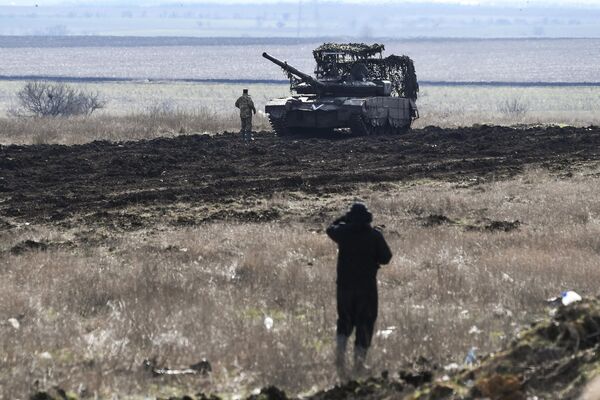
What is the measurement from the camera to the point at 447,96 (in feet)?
297

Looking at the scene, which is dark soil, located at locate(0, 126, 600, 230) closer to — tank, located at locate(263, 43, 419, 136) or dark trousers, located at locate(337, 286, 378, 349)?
tank, located at locate(263, 43, 419, 136)

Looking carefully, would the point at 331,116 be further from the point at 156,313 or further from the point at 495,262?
the point at 156,313

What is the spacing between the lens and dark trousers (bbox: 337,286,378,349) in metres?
10.7

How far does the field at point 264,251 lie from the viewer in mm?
10672

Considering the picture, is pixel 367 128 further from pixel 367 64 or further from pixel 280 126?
pixel 367 64

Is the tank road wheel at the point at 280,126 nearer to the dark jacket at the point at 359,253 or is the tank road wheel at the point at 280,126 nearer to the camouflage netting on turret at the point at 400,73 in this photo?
the camouflage netting on turret at the point at 400,73

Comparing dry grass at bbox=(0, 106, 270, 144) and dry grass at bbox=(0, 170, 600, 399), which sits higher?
dry grass at bbox=(0, 170, 600, 399)

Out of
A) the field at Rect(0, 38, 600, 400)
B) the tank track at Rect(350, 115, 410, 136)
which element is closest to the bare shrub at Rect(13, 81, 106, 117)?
the field at Rect(0, 38, 600, 400)

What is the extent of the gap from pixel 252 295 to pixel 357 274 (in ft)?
9.44

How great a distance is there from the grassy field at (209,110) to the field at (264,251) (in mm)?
525

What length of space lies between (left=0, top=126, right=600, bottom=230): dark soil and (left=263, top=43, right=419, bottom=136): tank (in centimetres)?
78

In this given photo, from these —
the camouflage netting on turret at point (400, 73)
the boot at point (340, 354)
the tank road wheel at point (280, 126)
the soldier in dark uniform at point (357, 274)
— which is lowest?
the tank road wheel at point (280, 126)

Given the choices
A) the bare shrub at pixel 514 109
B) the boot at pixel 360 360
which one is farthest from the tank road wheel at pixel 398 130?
the boot at pixel 360 360

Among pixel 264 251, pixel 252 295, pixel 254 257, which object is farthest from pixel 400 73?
pixel 252 295
